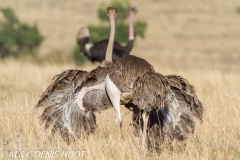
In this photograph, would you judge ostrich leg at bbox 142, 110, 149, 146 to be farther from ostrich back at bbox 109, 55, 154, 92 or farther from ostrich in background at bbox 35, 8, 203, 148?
ostrich back at bbox 109, 55, 154, 92

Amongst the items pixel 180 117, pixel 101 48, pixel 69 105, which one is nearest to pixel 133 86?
pixel 180 117

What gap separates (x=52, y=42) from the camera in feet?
118

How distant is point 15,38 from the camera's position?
22.1m

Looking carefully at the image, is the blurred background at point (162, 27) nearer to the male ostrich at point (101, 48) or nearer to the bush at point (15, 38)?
the bush at point (15, 38)

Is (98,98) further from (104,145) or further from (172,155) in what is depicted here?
(172,155)

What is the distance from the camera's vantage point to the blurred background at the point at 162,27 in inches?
1207

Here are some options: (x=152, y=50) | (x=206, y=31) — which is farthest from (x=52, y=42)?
(x=206, y=31)

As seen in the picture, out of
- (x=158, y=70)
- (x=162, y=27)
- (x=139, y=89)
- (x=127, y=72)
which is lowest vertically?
(x=139, y=89)

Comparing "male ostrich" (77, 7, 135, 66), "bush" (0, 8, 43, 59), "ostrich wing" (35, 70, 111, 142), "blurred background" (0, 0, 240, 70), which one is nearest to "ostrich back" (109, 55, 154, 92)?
"ostrich wing" (35, 70, 111, 142)

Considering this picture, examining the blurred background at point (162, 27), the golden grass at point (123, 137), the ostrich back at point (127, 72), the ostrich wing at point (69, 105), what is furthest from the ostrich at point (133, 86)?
the blurred background at point (162, 27)

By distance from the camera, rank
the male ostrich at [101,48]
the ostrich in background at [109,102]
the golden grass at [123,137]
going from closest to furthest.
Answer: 1. the golden grass at [123,137]
2. the ostrich in background at [109,102]
3. the male ostrich at [101,48]

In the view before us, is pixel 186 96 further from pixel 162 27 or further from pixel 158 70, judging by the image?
pixel 162 27

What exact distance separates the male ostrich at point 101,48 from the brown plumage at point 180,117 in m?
6.61

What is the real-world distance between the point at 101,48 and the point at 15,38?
947 centimetres
